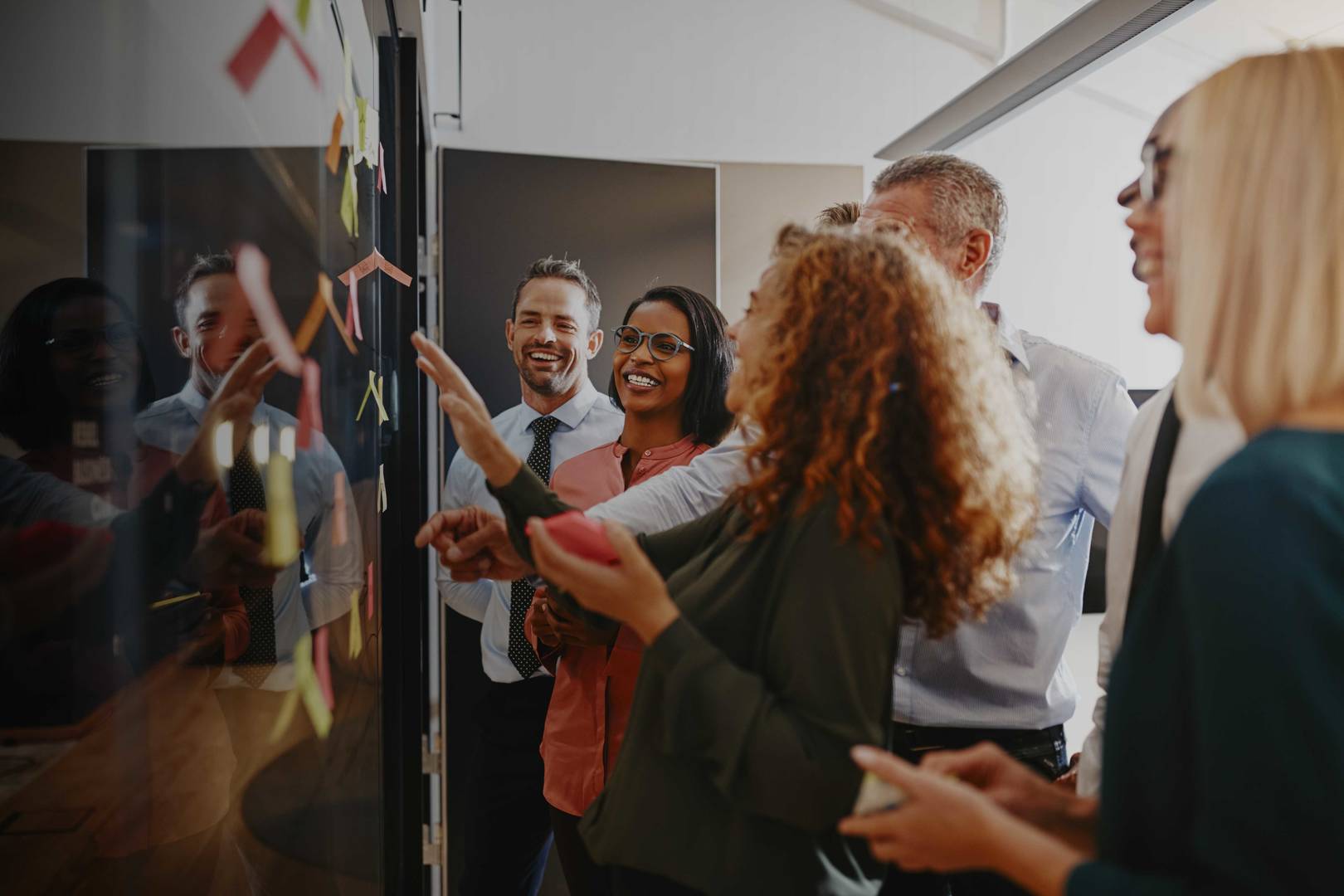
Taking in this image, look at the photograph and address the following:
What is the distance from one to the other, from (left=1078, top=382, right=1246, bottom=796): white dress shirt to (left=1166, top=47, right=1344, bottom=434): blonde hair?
42 mm

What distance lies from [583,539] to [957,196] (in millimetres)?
1048

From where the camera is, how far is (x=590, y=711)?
1531mm

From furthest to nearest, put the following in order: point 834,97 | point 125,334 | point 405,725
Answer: point 834,97
point 405,725
point 125,334

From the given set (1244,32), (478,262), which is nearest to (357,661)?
(478,262)

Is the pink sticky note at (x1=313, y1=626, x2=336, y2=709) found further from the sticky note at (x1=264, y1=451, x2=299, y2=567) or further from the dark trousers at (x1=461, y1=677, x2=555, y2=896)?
the dark trousers at (x1=461, y1=677, x2=555, y2=896)

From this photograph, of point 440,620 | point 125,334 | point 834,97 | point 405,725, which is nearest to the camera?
point 125,334

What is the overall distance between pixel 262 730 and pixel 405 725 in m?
1.59

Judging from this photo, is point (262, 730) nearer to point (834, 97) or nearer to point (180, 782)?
point (180, 782)

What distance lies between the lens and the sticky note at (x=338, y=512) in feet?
3.75

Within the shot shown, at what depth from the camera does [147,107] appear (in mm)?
469

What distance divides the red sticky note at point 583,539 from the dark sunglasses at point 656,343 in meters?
0.88

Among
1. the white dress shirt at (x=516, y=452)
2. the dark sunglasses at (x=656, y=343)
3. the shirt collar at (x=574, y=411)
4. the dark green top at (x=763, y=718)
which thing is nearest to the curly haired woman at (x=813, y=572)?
the dark green top at (x=763, y=718)

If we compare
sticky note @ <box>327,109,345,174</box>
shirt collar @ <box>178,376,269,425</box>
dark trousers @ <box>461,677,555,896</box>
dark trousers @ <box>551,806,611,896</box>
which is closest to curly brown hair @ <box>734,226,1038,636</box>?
shirt collar @ <box>178,376,269,425</box>

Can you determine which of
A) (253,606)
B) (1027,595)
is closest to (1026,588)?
(1027,595)
